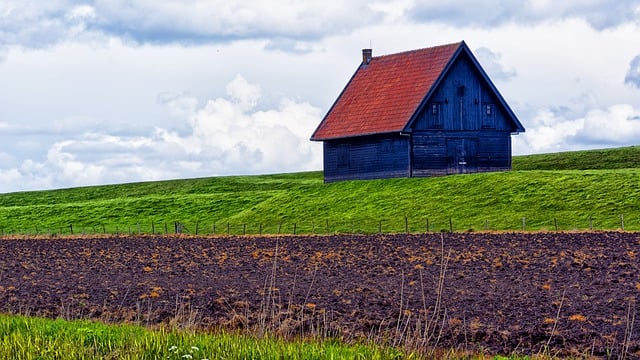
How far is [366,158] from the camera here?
2694 inches

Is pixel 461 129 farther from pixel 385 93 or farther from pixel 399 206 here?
pixel 399 206

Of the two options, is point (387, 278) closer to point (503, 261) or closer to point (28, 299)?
point (503, 261)

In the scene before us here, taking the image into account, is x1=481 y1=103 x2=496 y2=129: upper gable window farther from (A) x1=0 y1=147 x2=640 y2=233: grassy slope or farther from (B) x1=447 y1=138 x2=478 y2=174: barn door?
(A) x1=0 y1=147 x2=640 y2=233: grassy slope

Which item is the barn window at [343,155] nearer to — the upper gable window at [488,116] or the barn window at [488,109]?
the upper gable window at [488,116]

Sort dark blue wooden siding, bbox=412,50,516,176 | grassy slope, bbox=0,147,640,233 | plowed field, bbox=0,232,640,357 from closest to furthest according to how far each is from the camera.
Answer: plowed field, bbox=0,232,640,357, grassy slope, bbox=0,147,640,233, dark blue wooden siding, bbox=412,50,516,176

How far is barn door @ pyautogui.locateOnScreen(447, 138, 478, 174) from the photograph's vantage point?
66.3 meters

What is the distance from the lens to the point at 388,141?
66375 mm

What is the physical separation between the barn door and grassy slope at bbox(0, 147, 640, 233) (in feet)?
11.0

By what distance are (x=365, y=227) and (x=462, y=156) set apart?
14042 millimetres

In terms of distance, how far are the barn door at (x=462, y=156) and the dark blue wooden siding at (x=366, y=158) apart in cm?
287

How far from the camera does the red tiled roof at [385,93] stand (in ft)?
214

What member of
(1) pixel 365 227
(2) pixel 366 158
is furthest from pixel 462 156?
(1) pixel 365 227

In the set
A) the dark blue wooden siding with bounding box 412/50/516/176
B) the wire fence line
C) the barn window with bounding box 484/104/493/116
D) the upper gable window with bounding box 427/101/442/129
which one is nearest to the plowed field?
the wire fence line

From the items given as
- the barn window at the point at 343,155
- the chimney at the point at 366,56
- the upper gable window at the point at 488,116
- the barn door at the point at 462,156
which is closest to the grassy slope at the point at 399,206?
the barn window at the point at 343,155
